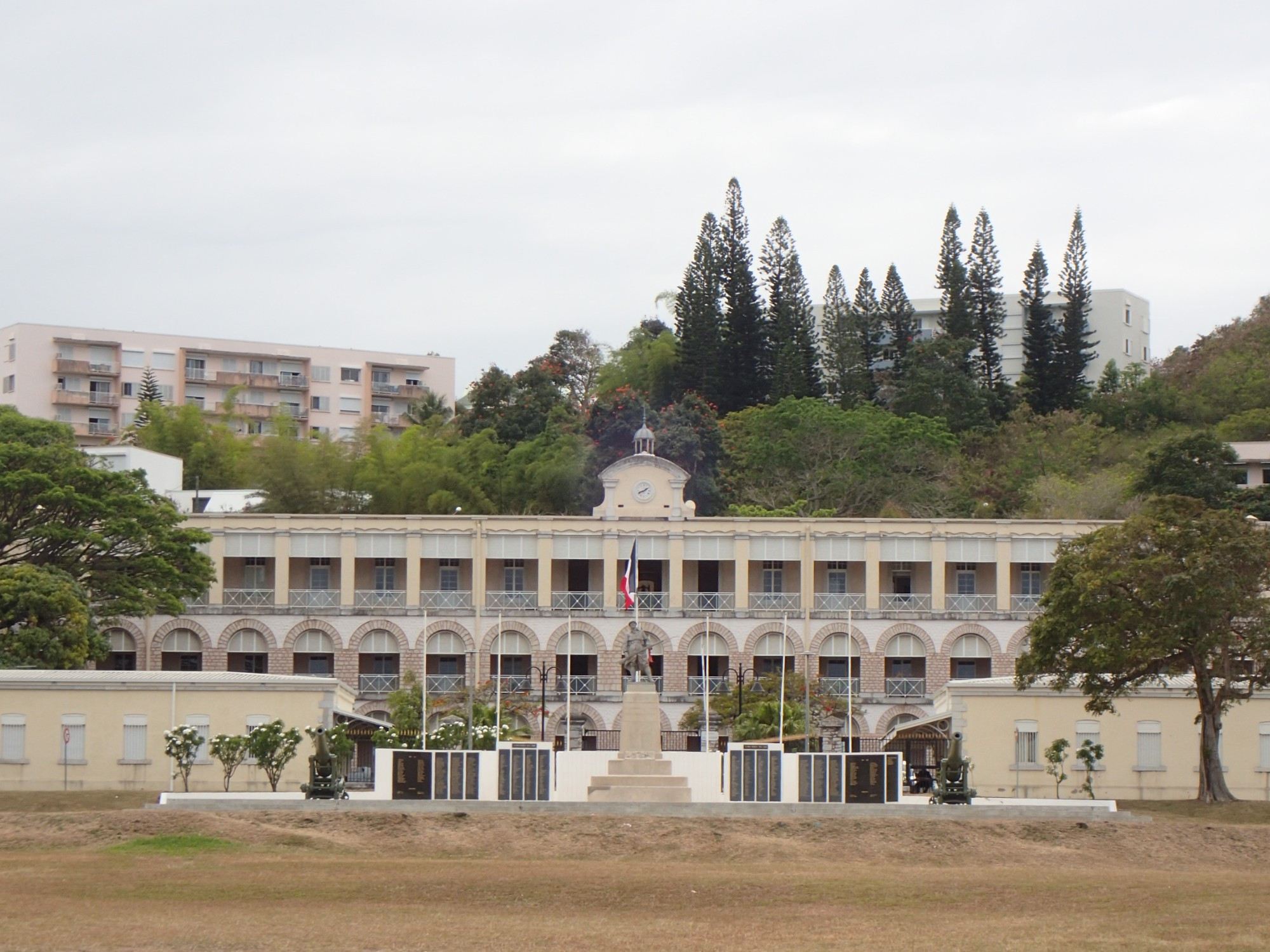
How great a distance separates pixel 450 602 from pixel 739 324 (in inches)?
1202

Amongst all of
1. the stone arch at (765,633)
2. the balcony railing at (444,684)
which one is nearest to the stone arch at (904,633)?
the stone arch at (765,633)

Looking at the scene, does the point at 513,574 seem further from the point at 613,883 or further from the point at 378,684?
the point at 613,883

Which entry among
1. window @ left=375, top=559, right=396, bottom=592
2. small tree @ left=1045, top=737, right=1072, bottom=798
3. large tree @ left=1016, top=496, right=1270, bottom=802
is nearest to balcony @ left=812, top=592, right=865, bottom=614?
window @ left=375, top=559, right=396, bottom=592

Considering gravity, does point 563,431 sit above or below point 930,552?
above

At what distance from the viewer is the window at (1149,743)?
167 feet

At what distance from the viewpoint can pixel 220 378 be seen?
344 ft

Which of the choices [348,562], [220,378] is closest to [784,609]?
[348,562]

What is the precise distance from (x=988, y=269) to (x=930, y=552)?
33.9 m

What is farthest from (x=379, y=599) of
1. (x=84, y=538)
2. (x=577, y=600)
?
(x=84, y=538)

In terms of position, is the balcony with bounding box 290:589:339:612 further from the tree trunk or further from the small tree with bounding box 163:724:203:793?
the tree trunk

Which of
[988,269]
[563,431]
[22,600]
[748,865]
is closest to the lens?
[748,865]

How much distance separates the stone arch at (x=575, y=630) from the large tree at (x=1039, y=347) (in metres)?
35.3

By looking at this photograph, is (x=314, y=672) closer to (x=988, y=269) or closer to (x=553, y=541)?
(x=553, y=541)

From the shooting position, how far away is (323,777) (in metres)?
39.9
